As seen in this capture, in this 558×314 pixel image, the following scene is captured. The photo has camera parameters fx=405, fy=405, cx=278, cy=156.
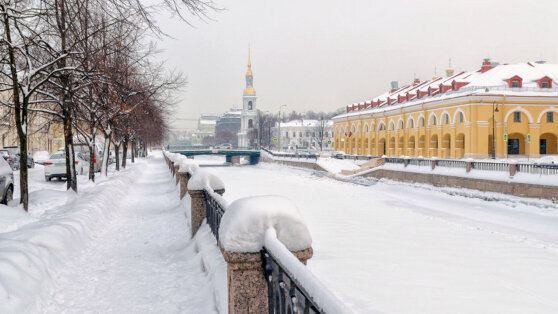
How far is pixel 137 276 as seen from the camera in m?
6.35

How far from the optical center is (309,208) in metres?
19.0

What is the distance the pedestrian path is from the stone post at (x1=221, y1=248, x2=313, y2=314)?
1.51 metres

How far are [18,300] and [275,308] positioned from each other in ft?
10.3

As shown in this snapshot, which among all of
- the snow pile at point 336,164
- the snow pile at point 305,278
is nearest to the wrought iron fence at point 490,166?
the snow pile at point 336,164

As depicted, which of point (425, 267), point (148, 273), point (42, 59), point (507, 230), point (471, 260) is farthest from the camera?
point (507, 230)

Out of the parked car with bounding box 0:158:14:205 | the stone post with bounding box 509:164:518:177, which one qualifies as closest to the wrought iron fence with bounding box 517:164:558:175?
the stone post with bounding box 509:164:518:177

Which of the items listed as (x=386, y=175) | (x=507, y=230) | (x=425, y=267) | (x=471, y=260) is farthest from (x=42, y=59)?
(x=386, y=175)

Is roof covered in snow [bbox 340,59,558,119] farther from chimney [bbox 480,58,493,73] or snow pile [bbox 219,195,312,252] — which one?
snow pile [bbox 219,195,312,252]

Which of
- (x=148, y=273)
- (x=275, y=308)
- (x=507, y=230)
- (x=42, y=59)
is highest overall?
(x=42, y=59)

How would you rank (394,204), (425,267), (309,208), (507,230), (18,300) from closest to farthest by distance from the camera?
(18,300) → (425,267) → (507,230) → (309,208) → (394,204)

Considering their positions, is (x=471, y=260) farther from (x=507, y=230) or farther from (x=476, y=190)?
(x=476, y=190)

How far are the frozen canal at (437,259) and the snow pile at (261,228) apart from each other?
3122 mm

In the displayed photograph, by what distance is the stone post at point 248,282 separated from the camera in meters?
3.34

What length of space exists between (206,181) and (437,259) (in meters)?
6.08
